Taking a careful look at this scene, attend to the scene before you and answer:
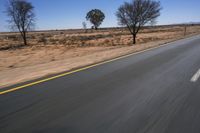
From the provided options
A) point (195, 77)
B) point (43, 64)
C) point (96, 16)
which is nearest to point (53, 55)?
point (43, 64)

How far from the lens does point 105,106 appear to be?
15.5 ft

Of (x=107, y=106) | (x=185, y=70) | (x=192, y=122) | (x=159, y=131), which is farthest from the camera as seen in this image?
(x=185, y=70)

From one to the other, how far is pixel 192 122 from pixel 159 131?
79 cm

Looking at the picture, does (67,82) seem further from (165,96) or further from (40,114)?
(165,96)

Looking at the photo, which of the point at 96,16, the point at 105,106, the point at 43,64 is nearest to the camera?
the point at 105,106

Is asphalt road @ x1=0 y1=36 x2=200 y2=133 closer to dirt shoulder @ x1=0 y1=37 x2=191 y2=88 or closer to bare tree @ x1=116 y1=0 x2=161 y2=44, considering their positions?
dirt shoulder @ x1=0 y1=37 x2=191 y2=88

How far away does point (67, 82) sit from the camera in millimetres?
6984

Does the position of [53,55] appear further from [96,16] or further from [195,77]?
[96,16]

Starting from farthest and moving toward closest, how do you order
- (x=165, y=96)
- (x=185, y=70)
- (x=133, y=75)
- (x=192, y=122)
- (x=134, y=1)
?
(x=134, y=1), (x=185, y=70), (x=133, y=75), (x=165, y=96), (x=192, y=122)

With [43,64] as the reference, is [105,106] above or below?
above

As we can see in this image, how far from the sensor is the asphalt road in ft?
12.2

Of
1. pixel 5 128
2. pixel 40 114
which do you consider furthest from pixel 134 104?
pixel 5 128

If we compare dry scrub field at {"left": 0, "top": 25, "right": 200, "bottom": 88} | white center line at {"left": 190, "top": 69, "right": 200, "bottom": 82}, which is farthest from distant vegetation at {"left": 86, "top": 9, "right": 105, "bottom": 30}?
white center line at {"left": 190, "top": 69, "right": 200, "bottom": 82}

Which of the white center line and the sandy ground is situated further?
the sandy ground
